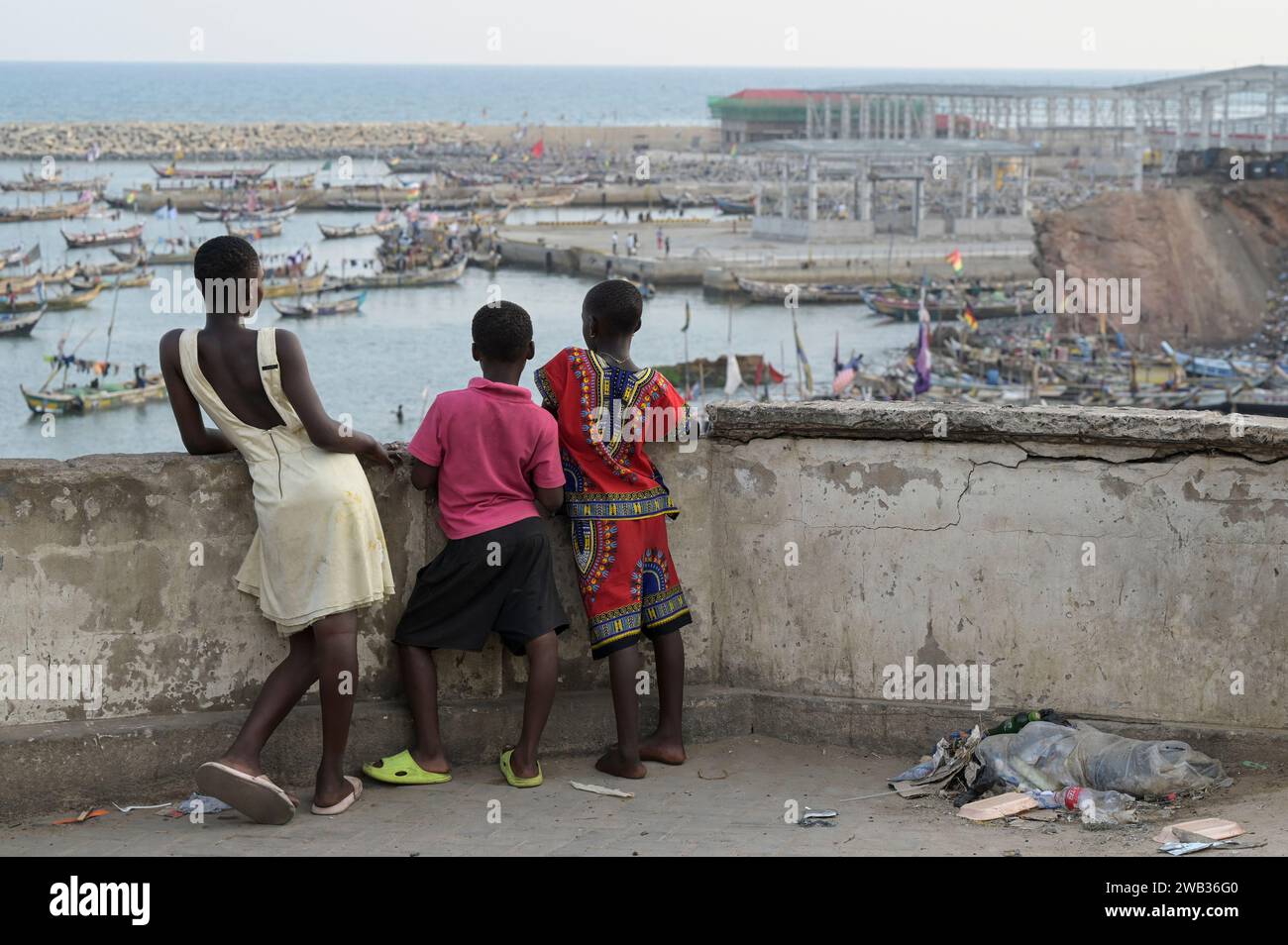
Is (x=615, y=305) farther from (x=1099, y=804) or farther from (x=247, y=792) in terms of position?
(x=1099, y=804)

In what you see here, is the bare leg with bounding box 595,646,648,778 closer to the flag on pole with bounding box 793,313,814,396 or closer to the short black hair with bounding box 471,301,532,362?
the short black hair with bounding box 471,301,532,362

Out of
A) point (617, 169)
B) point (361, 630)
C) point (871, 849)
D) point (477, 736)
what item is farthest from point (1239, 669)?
point (617, 169)

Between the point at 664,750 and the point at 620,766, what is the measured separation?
0.57 ft

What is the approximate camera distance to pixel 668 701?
4.54 m

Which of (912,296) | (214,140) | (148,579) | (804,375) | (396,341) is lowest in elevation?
(804,375)

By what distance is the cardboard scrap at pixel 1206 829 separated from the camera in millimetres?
3764

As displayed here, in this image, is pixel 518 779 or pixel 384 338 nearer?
pixel 518 779

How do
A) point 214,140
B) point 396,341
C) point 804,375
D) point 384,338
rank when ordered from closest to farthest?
point 804,375, point 396,341, point 384,338, point 214,140

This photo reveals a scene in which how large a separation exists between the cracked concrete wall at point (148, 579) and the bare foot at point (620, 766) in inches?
26.6

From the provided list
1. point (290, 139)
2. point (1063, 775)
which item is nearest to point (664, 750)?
point (1063, 775)

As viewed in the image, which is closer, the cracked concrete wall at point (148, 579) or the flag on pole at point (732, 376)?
the cracked concrete wall at point (148, 579)

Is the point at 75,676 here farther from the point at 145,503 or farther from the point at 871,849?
the point at 871,849

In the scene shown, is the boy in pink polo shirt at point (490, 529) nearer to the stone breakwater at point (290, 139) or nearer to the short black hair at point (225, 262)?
the short black hair at point (225, 262)

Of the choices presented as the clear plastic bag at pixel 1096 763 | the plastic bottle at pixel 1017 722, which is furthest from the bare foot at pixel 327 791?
the plastic bottle at pixel 1017 722
